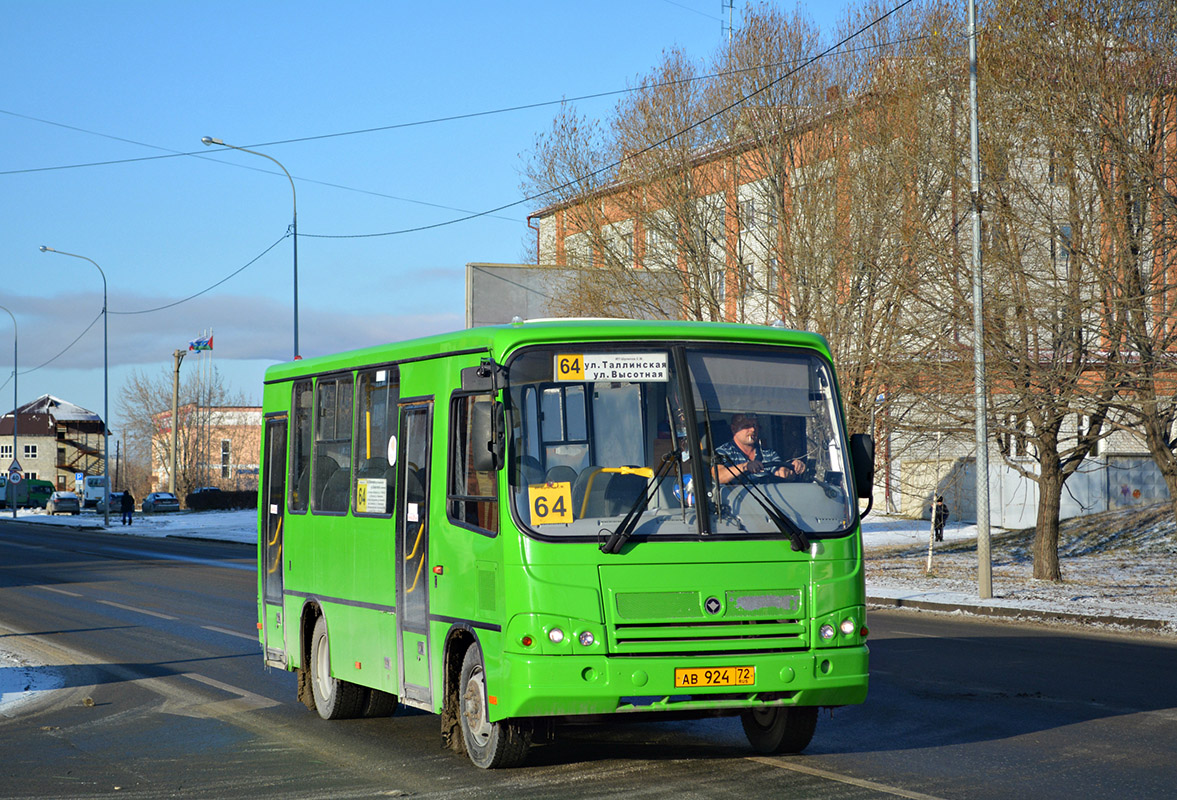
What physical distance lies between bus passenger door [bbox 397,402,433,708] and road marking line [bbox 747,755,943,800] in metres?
2.15

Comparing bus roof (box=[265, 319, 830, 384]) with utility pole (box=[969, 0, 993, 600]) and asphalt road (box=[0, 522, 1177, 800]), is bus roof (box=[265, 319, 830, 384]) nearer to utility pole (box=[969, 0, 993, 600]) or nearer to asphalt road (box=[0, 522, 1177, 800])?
asphalt road (box=[0, 522, 1177, 800])

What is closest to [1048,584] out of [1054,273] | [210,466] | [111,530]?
[1054,273]

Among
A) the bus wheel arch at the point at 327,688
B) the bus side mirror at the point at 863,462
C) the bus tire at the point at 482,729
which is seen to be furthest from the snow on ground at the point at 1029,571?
the bus side mirror at the point at 863,462

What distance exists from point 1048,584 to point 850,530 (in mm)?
18086

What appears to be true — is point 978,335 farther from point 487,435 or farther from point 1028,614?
point 487,435

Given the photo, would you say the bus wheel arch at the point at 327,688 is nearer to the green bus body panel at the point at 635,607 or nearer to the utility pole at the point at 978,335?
the green bus body panel at the point at 635,607

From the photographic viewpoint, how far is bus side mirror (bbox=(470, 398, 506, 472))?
7.82 m

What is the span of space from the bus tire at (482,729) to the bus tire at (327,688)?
7.35 feet

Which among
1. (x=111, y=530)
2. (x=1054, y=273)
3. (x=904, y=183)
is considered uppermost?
(x=904, y=183)

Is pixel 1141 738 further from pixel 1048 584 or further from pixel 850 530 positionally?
pixel 1048 584

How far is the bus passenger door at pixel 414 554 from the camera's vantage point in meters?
8.91

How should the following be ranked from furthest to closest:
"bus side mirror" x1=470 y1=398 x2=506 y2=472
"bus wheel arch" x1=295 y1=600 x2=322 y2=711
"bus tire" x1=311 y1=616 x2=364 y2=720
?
"bus wheel arch" x1=295 y1=600 x2=322 y2=711 < "bus tire" x1=311 y1=616 x2=364 y2=720 < "bus side mirror" x1=470 y1=398 x2=506 y2=472

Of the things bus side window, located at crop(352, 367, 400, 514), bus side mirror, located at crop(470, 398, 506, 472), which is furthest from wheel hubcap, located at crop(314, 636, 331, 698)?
bus side mirror, located at crop(470, 398, 506, 472)

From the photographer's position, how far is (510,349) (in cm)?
812
